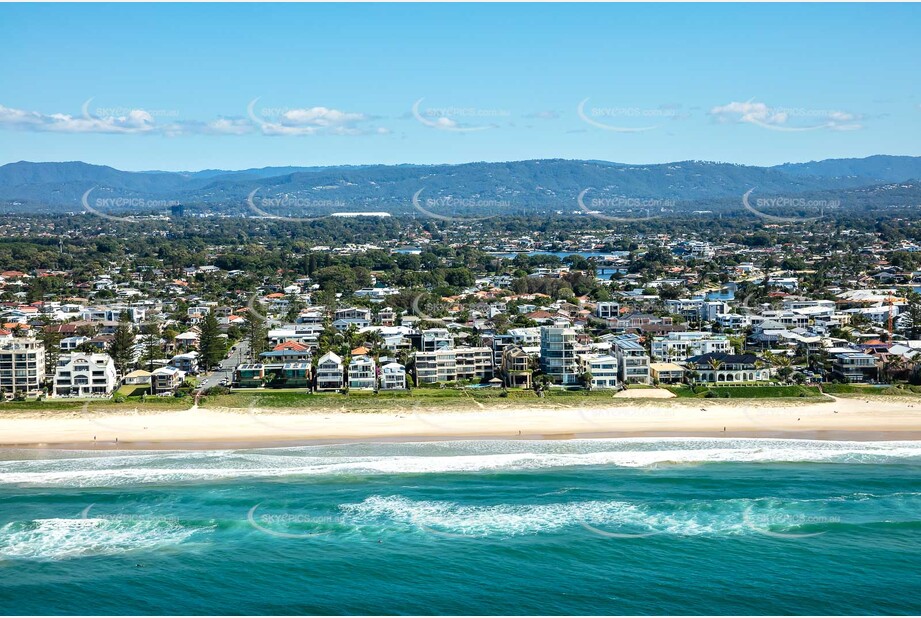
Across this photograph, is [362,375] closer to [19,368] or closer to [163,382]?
[163,382]

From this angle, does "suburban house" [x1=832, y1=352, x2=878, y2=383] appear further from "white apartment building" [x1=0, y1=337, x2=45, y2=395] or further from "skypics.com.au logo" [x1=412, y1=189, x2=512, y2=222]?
"skypics.com.au logo" [x1=412, y1=189, x2=512, y2=222]

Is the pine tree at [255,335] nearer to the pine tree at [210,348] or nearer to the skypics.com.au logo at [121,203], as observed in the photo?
the pine tree at [210,348]

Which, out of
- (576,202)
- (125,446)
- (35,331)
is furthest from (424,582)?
(576,202)

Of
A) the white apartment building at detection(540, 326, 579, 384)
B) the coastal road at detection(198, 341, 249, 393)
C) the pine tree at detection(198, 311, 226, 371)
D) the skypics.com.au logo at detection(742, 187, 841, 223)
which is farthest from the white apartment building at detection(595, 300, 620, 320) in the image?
the skypics.com.au logo at detection(742, 187, 841, 223)

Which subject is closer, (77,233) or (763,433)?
(763,433)

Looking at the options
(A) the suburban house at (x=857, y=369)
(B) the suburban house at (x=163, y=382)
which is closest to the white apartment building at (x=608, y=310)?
(A) the suburban house at (x=857, y=369)

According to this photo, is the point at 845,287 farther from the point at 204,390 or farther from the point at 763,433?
the point at 204,390
